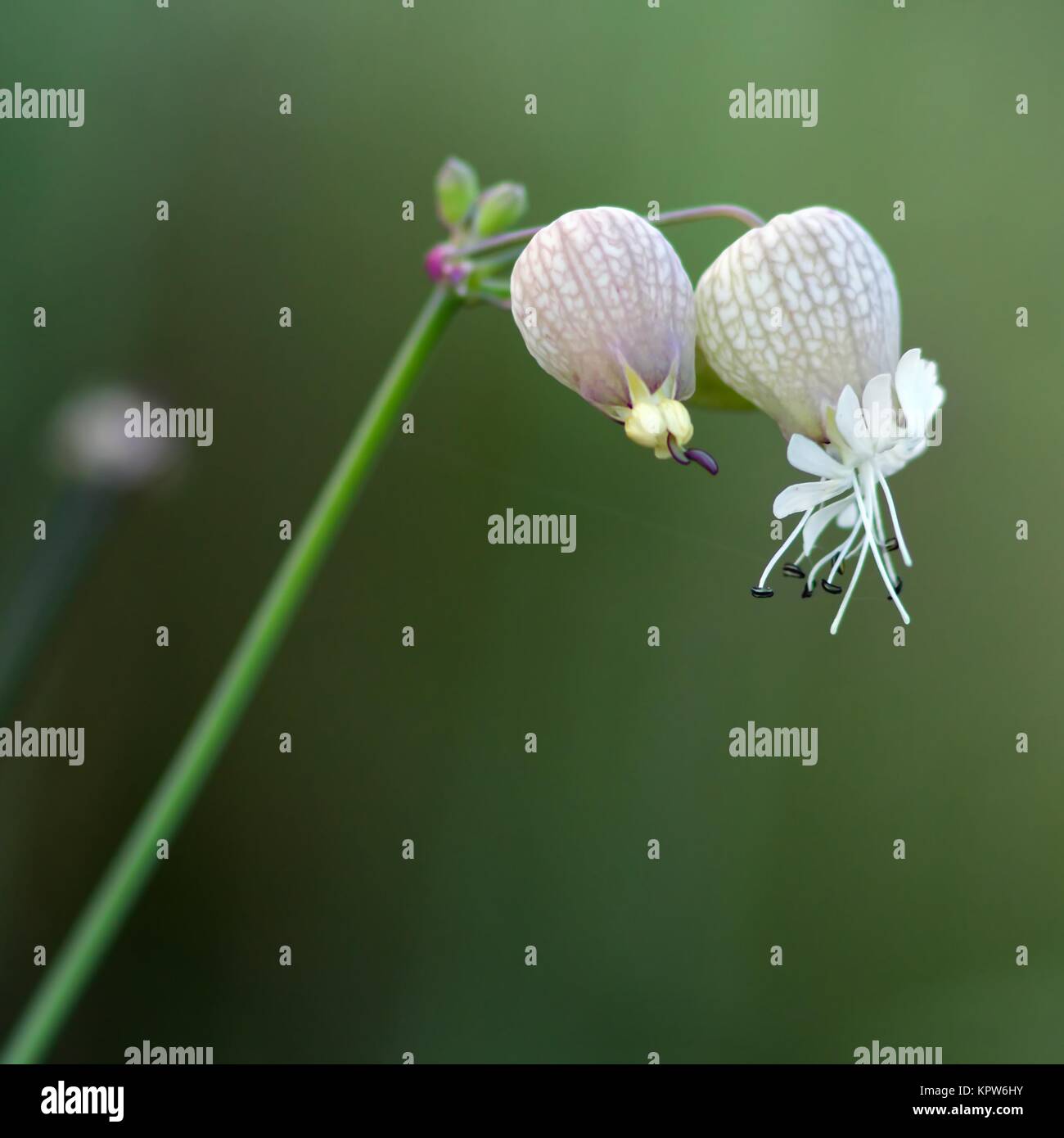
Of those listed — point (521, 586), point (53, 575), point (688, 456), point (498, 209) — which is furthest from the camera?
point (521, 586)

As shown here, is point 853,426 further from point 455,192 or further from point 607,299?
point 455,192

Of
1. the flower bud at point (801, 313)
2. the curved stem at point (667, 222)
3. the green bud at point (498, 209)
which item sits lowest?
the flower bud at point (801, 313)

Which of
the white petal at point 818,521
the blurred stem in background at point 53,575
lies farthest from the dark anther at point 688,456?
the blurred stem in background at point 53,575

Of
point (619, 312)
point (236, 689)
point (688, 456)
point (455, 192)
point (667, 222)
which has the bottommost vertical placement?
point (236, 689)

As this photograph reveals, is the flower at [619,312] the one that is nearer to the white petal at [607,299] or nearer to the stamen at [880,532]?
the white petal at [607,299]

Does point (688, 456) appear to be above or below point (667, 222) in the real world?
below

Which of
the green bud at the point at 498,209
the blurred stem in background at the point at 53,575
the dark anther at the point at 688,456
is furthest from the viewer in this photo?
the blurred stem in background at the point at 53,575

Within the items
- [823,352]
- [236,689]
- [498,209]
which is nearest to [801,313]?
[823,352]

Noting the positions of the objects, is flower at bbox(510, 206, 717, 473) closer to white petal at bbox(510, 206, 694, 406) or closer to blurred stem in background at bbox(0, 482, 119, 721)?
white petal at bbox(510, 206, 694, 406)
